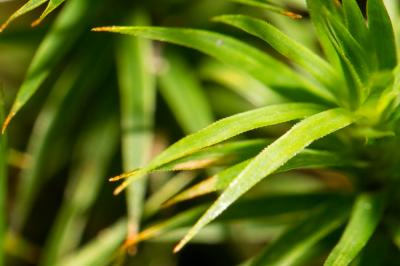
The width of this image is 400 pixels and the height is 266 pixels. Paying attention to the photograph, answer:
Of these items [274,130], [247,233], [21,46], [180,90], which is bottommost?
[247,233]

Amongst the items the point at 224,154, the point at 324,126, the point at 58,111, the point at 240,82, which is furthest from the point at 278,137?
the point at 58,111

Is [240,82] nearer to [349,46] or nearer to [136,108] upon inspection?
[136,108]

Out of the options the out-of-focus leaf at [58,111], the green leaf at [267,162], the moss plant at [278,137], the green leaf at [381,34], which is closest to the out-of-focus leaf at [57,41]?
the moss plant at [278,137]

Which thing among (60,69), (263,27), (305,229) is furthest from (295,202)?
(60,69)

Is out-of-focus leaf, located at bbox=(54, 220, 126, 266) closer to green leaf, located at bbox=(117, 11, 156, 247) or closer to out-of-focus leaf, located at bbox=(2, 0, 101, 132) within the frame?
green leaf, located at bbox=(117, 11, 156, 247)

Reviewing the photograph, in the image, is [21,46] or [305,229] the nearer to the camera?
[305,229]

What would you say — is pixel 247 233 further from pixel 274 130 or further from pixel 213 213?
pixel 213 213

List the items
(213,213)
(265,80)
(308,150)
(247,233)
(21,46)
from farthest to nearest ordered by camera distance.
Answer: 1. (21,46)
2. (247,233)
3. (265,80)
4. (308,150)
5. (213,213)
